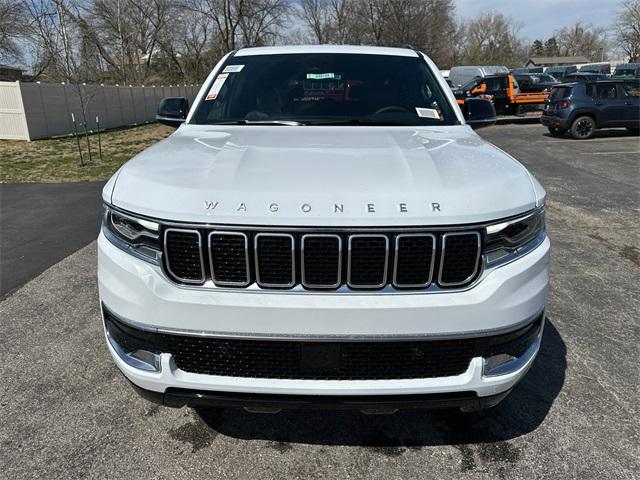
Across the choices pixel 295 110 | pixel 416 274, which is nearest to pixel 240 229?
pixel 416 274

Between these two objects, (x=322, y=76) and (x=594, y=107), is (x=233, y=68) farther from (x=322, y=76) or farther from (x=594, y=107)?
(x=594, y=107)

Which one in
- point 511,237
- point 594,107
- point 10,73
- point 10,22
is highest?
point 10,22

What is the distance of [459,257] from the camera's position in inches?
75.2

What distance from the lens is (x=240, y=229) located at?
184 centimetres

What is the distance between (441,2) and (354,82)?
57412 mm

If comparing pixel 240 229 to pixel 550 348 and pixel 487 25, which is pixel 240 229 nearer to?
pixel 550 348

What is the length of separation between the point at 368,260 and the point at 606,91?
1744 cm

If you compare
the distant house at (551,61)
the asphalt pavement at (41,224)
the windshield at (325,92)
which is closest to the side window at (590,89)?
the windshield at (325,92)

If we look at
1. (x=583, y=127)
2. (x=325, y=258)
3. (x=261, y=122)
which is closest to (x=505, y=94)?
(x=583, y=127)

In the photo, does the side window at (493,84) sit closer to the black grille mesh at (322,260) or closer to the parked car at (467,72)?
the parked car at (467,72)

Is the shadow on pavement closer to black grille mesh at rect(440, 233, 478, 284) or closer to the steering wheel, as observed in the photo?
black grille mesh at rect(440, 233, 478, 284)

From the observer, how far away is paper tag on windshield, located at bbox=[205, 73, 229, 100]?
11.6ft

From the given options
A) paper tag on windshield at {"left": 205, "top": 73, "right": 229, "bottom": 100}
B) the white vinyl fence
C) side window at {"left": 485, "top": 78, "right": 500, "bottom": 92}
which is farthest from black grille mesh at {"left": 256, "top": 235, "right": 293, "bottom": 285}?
side window at {"left": 485, "top": 78, "right": 500, "bottom": 92}

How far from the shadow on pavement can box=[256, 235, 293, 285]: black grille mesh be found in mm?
951
